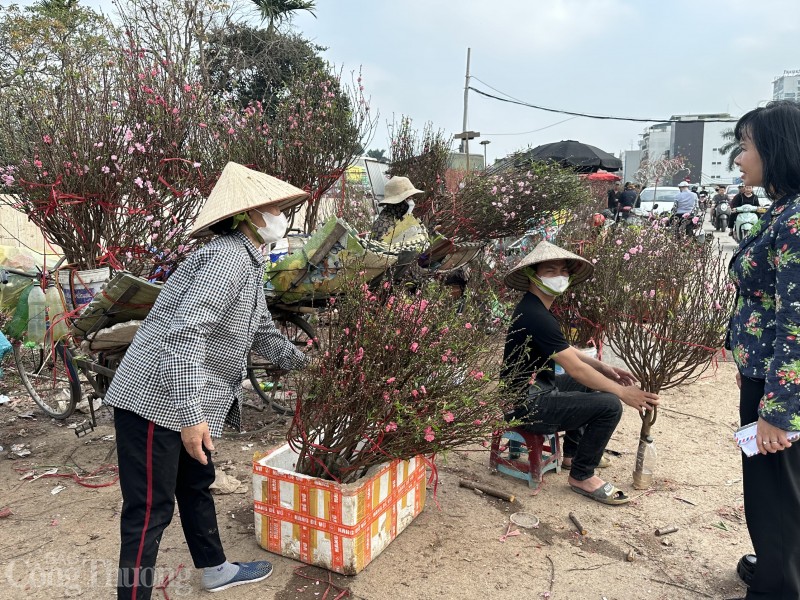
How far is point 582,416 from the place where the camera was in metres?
3.32

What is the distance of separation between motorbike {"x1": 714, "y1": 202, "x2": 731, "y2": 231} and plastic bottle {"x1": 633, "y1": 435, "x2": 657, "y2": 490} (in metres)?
18.8

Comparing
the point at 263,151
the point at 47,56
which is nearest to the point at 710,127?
the point at 47,56

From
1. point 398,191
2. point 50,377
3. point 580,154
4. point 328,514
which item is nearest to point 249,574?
point 328,514

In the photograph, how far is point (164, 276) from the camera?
14.6ft

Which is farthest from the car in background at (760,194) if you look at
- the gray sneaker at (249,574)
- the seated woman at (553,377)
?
the gray sneaker at (249,574)

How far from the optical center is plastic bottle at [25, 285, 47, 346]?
3904 millimetres

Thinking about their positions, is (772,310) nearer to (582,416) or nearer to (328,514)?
(582,416)

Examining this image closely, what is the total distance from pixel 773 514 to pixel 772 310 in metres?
0.73

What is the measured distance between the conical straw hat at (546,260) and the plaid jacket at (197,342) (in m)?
1.52

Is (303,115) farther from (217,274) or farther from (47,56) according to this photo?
(47,56)

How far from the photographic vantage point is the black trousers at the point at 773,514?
87.4 inches

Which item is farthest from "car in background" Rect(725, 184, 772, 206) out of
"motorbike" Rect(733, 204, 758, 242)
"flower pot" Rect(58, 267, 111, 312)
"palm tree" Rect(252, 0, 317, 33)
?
"palm tree" Rect(252, 0, 317, 33)

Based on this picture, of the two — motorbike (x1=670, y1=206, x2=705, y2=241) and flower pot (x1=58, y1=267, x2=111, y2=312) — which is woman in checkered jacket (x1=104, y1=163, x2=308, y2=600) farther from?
motorbike (x1=670, y1=206, x2=705, y2=241)

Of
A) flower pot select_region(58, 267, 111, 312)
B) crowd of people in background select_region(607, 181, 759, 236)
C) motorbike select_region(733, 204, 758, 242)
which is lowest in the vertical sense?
flower pot select_region(58, 267, 111, 312)
